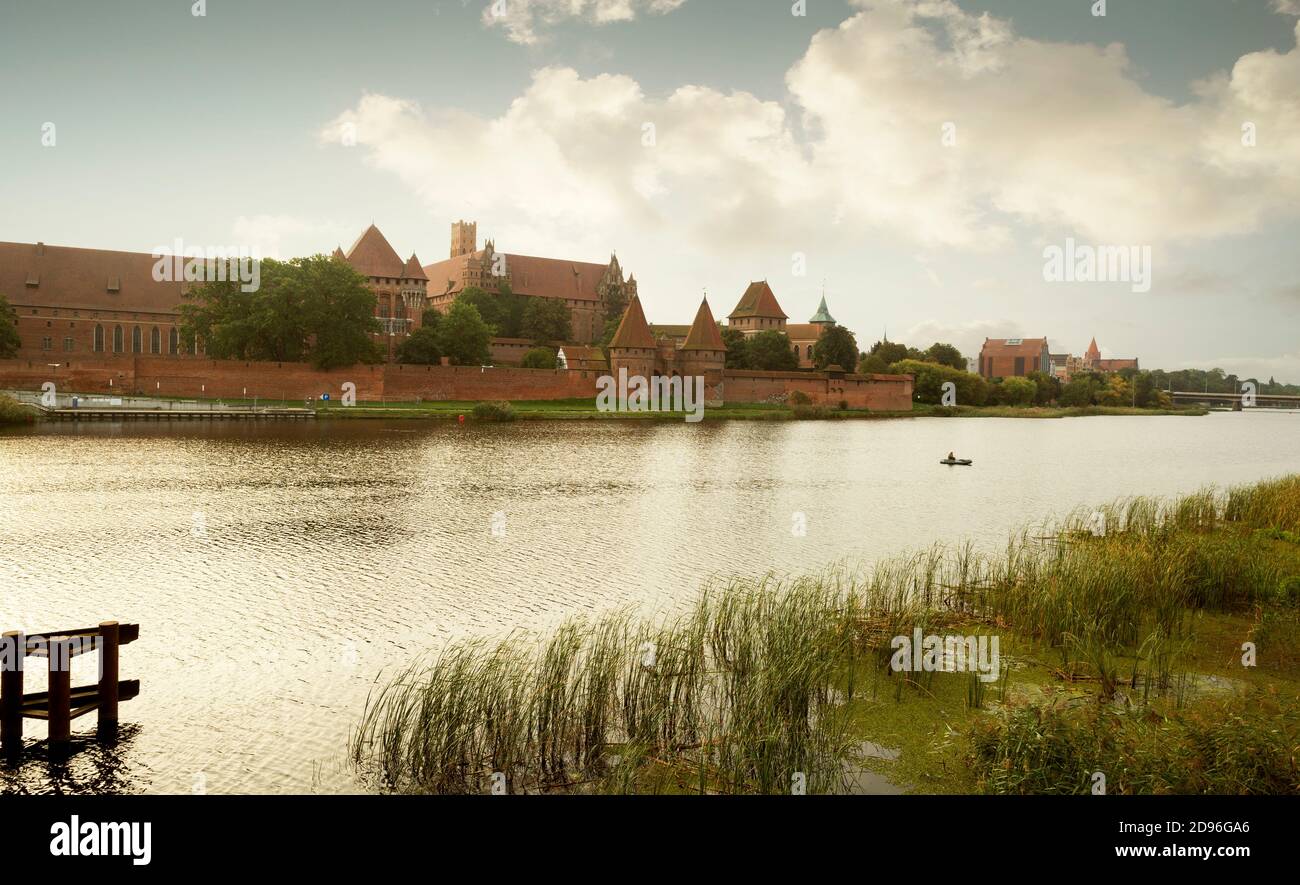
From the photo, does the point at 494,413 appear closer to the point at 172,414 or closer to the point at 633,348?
the point at 172,414

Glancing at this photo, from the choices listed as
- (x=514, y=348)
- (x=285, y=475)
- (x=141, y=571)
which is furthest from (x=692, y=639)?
(x=514, y=348)

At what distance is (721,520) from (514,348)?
5853 centimetres

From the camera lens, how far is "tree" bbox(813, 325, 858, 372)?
255 feet

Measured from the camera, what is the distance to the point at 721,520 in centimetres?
1853

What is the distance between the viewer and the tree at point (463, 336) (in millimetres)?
61219

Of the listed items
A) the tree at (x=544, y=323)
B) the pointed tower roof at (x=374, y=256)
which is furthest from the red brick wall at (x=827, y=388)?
the pointed tower roof at (x=374, y=256)

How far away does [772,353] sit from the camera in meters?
73.6

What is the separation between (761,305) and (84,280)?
198 ft

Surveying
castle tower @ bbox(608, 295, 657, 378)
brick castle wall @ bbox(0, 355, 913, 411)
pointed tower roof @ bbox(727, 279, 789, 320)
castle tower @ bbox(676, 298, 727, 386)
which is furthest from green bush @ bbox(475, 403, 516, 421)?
pointed tower roof @ bbox(727, 279, 789, 320)

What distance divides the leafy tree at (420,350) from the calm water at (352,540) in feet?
77.2

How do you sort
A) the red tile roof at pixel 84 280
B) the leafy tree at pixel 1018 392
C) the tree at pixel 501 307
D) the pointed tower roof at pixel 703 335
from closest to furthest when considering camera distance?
1. the red tile roof at pixel 84 280
2. the pointed tower roof at pixel 703 335
3. the tree at pixel 501 307
4. the leafy tree at pixel 1018 392

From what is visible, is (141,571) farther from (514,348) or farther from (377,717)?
(514,348)

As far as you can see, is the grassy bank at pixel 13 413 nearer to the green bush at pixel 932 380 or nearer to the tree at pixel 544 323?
the tree at pixel 544 323

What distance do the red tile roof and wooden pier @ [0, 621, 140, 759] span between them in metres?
68.2
